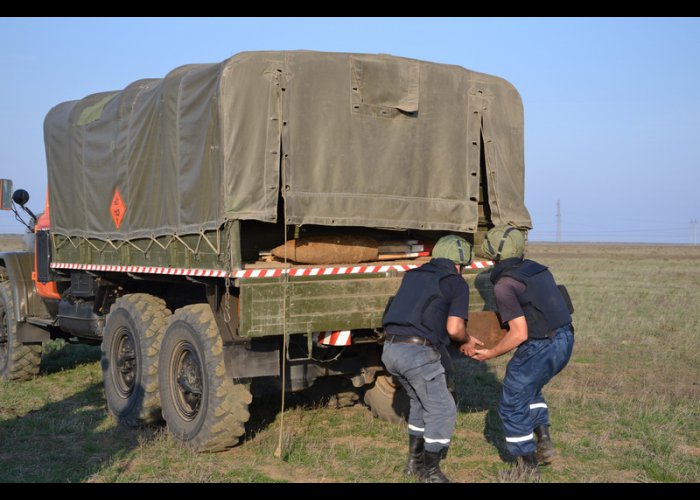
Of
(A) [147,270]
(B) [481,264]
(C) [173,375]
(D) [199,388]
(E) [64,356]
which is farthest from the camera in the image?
(E) [64,356]

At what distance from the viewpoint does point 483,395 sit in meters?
9.09

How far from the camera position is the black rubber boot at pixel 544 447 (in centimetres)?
620

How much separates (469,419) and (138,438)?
3.15 metres

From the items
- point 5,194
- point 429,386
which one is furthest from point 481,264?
point 5,194

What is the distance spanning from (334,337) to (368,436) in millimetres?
1247

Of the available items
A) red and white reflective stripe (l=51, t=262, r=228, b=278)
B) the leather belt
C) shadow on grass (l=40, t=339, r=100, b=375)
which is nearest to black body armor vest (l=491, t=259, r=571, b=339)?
the leather belt

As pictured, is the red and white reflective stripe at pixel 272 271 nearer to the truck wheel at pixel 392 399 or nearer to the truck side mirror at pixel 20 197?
the truck wheel at pixel 392 399

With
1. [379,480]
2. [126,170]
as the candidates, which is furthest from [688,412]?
[126,170]

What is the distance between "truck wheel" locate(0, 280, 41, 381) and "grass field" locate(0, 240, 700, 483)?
20 cm

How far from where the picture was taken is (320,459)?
6.59 metres

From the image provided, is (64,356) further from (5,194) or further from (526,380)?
(526,380)

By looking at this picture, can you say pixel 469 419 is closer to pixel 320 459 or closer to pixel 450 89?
pixel 320 459

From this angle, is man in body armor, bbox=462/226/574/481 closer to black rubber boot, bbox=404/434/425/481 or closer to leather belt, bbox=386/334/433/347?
leather belt, bbox=386/334/433/347

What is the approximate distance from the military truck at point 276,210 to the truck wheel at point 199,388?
0.02 meters
